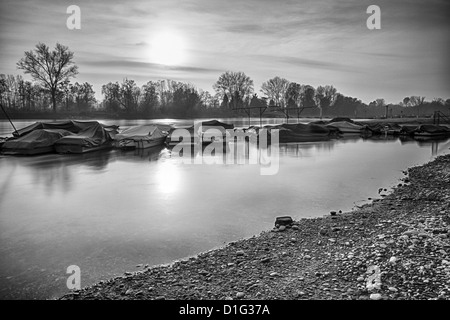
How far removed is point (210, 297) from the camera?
4156 mm

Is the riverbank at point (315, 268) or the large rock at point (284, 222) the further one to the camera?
the large rock at point (284, 222)

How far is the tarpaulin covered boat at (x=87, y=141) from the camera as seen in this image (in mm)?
21547

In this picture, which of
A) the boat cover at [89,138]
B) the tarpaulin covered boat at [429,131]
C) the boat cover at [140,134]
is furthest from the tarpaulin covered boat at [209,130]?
the tarpaulin covered boat at [429,131]

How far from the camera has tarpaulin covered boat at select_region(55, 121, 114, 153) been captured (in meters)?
21.5

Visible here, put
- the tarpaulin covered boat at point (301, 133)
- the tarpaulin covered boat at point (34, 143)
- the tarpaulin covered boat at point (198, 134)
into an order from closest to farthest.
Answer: the tarpaulin covered boat at point (34, 143) → the tarpaulin covered boat at point (198, 134) → the tarpaulin covered boat at point (301, 133)

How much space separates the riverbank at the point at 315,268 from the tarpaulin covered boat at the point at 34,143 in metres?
19.4

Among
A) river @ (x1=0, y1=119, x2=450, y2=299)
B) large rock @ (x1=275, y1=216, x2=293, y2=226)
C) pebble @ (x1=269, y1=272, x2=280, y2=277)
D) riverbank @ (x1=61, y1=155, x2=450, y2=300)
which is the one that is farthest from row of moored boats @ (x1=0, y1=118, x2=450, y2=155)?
pebble @ (x1=269, y1=272, x2=280, y2=277)

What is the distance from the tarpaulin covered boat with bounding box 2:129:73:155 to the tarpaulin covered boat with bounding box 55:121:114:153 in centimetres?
62

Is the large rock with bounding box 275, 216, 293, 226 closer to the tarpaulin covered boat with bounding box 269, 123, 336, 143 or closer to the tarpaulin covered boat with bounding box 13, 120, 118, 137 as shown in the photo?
the tarpaulin covered boat with bounding box 13, 120, 118, 137

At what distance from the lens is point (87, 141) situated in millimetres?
22250

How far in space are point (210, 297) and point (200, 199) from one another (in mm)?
5953

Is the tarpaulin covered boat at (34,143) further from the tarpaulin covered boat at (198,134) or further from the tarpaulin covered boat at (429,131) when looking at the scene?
the tarpaulin covered boat at (429,131)
